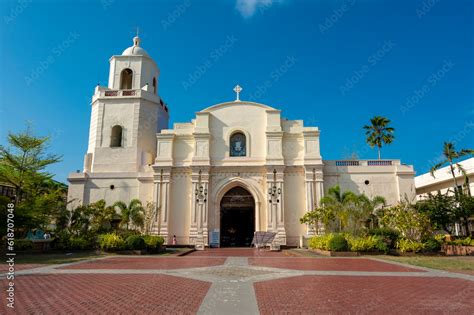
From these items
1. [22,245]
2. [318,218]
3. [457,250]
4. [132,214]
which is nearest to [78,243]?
[22,245]

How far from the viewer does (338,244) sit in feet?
65.6

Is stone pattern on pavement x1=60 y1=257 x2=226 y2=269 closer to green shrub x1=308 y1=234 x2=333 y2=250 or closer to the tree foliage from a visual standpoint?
green shrub x1=308 y1=234 x2=333 y2=250

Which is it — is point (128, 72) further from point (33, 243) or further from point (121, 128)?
point (33, 243)

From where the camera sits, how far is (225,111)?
31016 millimetres

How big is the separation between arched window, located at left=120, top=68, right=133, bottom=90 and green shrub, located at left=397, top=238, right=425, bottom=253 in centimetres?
2790

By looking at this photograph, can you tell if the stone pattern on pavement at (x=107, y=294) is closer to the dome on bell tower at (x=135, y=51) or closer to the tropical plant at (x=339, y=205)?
the tropical plant at (x=339, y=205)

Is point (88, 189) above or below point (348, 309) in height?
above

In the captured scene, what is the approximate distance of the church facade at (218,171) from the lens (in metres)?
28.1

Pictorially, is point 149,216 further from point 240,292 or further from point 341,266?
point 240,292

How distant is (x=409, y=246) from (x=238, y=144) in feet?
51.9

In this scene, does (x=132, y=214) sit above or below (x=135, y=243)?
above

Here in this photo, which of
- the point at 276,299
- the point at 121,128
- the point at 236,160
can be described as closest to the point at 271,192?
the point at 236,160

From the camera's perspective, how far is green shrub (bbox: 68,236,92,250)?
2200 cm

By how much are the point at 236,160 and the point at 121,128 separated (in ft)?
37.9
